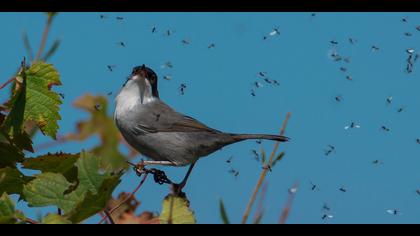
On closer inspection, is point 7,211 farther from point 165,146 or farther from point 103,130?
point 165,146

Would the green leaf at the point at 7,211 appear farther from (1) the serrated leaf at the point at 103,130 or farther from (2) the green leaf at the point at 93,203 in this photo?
(1) the serrated leaf at the point at 103,130

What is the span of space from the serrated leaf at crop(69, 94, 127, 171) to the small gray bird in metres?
5.56

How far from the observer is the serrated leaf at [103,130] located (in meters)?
1.59

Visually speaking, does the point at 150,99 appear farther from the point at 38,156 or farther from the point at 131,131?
the point at 38,156

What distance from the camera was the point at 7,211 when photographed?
2.20 m

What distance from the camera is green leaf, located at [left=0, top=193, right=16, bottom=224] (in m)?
2.13

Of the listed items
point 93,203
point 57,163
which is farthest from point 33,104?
point 93,203

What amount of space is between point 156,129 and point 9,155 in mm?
5348

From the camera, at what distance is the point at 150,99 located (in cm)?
884

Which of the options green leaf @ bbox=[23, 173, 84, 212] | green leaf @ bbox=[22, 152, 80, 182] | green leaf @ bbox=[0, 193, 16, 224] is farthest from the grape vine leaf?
green leaf @ bbox=[22, 152, 80, 182]

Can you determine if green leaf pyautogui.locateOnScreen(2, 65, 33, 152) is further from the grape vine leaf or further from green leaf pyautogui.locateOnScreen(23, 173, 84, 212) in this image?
the grape vine leaf

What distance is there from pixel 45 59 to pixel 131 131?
17.4 ft
